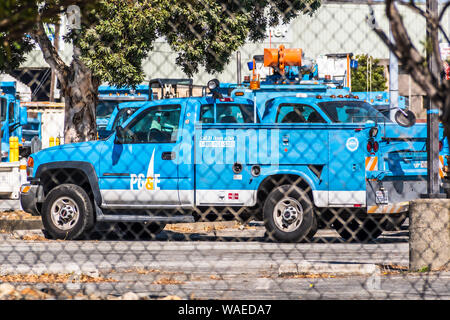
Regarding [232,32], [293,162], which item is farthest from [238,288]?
[232,32]

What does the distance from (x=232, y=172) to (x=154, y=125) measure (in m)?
1.33

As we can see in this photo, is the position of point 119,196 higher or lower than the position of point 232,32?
lower

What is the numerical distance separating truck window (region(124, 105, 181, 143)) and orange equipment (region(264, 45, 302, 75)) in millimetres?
5098

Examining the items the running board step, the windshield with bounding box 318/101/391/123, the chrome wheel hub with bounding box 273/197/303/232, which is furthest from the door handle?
the windshield with bounding box 318/101/391/123

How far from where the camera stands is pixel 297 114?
1191cm

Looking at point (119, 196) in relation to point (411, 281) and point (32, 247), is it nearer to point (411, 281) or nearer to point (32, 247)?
point (32, 247)

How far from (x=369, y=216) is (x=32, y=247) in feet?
15.1

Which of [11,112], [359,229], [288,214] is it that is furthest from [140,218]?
[11,112]

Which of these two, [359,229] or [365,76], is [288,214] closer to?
[359,229]

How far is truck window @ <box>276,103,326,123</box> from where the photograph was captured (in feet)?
39.0

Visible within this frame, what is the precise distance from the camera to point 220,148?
36.2 feet

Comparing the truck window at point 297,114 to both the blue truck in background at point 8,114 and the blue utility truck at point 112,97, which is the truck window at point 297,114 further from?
the blue utility truck at point 112,97

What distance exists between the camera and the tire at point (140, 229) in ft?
41.4

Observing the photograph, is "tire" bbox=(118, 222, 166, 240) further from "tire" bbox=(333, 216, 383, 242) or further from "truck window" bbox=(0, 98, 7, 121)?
"truck window" bbox=(0, 98, 7, 121)
